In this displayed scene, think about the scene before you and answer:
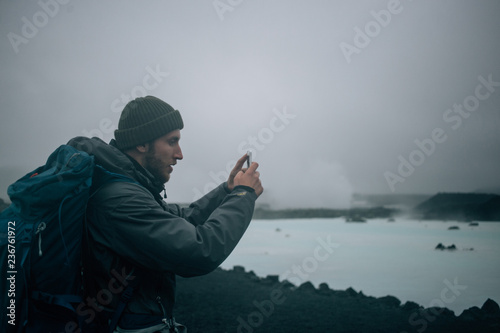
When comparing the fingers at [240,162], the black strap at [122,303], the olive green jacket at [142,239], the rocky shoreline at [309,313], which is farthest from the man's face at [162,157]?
the rocky shoreline at [309,313]

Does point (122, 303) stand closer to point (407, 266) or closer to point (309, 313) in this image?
point (309, 313)

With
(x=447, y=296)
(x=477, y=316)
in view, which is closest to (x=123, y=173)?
(x=477, y=316)

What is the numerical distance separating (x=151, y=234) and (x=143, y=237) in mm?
42

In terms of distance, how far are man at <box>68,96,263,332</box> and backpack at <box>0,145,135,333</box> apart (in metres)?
0.11

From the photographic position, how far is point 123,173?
177cm

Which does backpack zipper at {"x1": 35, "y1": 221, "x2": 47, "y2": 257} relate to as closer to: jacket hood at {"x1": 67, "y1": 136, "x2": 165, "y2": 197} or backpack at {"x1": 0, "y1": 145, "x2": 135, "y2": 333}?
backpack at {"x1": 0, "y1": 145, "x2": 135, "y2": 333}

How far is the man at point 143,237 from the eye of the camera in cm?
→ 155

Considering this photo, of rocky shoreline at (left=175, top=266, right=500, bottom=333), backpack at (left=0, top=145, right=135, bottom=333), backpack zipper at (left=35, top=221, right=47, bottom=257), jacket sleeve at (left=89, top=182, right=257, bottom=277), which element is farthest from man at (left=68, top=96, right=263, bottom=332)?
rocky shoreline at (left=175, top=266, right=500, bottom=333)

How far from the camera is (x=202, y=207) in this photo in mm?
2477

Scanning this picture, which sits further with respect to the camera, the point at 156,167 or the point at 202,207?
the point at 202,207

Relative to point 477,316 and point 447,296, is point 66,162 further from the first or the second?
point 447,296

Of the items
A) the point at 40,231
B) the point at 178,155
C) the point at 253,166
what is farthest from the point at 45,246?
the point at 253,166

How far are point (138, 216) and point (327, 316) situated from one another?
23.5 ft

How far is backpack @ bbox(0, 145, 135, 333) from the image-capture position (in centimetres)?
145
